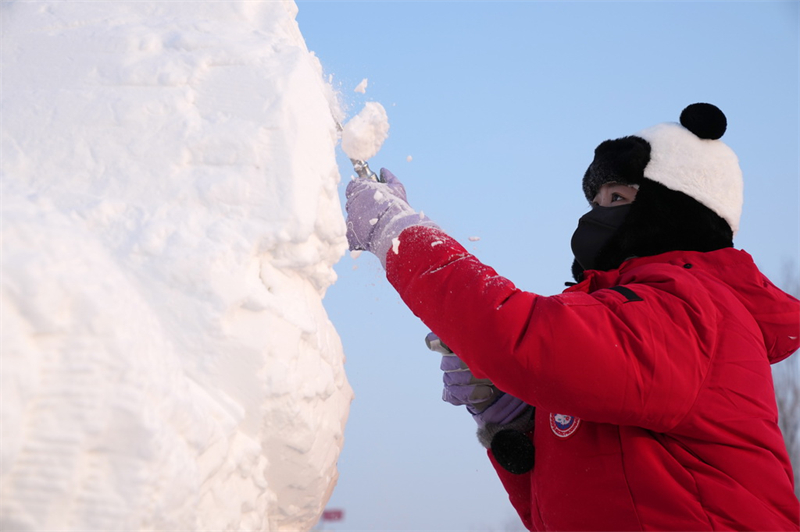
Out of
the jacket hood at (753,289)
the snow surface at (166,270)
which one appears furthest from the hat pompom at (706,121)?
the snow surface at (166,270)

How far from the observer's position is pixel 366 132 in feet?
6.64

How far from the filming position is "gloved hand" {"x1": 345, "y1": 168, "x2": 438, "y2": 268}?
76.6 inches

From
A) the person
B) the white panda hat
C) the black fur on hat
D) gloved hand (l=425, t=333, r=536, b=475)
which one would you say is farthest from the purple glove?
the white panda hat

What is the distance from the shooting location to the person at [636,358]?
1.66 m

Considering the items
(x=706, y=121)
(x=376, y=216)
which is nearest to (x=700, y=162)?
(x=706, y=121)

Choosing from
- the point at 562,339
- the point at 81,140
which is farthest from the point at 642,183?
the point at 81,140

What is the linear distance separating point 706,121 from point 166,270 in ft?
5.51

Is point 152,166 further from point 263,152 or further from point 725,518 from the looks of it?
point 725,518

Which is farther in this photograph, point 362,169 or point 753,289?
point 362,169

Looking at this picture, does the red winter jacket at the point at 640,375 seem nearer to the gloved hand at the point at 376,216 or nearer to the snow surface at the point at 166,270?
the gloved hand at the point at 376,216

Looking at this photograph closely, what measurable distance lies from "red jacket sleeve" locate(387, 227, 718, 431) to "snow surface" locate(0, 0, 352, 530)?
1.16ft

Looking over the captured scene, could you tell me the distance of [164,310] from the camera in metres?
1.43

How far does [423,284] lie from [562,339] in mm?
373

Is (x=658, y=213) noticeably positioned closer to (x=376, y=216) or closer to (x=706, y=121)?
(x=706, y=121)
